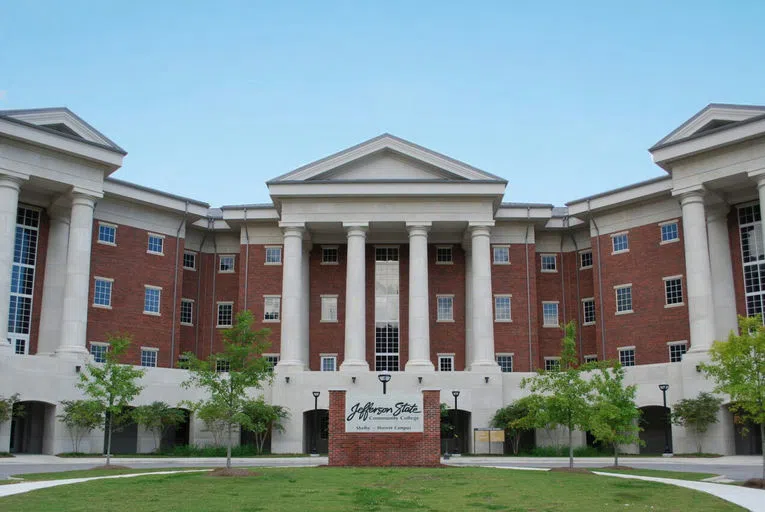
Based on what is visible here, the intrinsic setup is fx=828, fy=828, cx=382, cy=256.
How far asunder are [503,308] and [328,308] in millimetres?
12877

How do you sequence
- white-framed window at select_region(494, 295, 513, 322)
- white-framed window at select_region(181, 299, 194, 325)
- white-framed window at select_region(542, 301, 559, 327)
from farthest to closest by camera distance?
white-framed window at select_region(542, 301, 559, 327) → white-framed window at select_region(181, 299, 194, 325) → white-framed window at select_region(494, 295, 513, 322)

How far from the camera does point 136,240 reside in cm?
5775

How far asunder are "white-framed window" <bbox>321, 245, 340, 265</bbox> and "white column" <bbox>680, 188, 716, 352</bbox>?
24.7 metres

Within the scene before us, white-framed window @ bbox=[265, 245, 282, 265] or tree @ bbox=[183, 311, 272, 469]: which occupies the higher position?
white-framed window @ bbox=[265, 245, 282, 265]

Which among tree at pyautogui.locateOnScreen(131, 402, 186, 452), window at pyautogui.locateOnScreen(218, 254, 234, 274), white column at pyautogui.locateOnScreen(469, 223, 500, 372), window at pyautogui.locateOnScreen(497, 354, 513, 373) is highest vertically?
window at pyautogui.locateOnScreen(218, 254, 234, 274)

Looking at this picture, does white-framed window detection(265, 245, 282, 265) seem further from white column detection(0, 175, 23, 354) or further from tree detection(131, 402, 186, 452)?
white column detection(0, 175, 23, 354)

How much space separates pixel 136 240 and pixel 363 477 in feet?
121

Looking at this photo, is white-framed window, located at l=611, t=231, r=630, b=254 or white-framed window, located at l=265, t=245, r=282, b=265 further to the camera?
white-framed window, located at l=265, t=245, r=282, b=265

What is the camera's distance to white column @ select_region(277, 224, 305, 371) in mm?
54469

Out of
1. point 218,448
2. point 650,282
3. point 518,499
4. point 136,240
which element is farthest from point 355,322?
point 518,499

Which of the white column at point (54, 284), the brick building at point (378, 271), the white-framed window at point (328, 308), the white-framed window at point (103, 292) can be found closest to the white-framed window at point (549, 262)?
the brick building at point (378, 271)

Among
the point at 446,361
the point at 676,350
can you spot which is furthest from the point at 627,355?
the point at 446,361

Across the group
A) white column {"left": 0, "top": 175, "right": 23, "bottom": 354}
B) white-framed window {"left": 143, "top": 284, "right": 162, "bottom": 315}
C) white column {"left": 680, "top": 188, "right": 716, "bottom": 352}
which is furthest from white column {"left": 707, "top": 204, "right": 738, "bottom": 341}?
white column {"left": 0, "top": 175, "right": 23, "bottom": 354}

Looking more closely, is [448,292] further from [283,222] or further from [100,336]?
[100,336]
